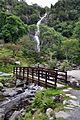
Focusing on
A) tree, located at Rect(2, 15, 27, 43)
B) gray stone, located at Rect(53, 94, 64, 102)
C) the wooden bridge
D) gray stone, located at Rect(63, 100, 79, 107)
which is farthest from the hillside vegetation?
gray stone, located at Rect(63, 100, 79, 107)

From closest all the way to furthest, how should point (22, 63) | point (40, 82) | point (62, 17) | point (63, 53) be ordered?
1. point (40, 82)
2. point (22, 63)
3. point (63, 53)
4. point (62, 17)

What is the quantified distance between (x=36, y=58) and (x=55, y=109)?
3332 centimetres

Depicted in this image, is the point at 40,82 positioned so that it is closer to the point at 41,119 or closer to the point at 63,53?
the point at 41,119

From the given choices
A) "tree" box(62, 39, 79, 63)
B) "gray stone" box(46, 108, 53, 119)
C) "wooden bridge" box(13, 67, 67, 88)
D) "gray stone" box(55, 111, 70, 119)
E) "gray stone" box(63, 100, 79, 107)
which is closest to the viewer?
"gray stone" box(55, 111, 70, 119)

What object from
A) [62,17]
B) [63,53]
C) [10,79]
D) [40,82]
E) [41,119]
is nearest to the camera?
[41,119]

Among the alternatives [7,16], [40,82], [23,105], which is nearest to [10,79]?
[40,82]

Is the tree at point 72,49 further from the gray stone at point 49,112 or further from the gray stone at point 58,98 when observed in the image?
the gray stone at point 49,112

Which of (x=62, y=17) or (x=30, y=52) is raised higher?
(x=62, y=17)

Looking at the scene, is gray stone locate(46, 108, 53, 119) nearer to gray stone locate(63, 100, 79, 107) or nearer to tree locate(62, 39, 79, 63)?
gray stone locate(63, 100, 79, 107)

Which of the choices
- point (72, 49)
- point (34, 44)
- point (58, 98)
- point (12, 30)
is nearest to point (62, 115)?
point (58, 98)

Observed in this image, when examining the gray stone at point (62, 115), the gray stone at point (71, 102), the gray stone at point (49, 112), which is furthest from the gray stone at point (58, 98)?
the gray stone at point (62, 115)

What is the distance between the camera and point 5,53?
43.6 meters

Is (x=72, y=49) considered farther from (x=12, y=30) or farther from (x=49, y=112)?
(x=49, y=112)

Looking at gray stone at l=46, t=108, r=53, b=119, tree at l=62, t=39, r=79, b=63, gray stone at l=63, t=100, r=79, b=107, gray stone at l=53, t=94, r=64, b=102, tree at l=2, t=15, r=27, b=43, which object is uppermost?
tree at l=2, t=15, r=27, b=43
